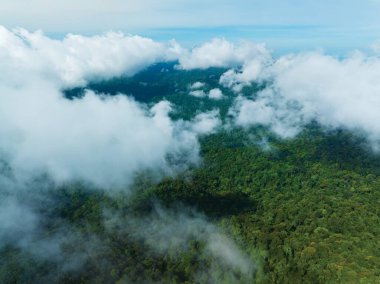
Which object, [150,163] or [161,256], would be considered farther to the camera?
[150,163]

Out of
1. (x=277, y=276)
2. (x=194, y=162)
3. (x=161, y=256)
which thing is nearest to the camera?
(x=277, y=276)

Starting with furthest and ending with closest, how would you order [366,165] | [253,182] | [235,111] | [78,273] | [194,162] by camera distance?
[235,111] < [194,162] < [366,165] < [253,182] < [78,273]

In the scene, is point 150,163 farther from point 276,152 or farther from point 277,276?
point 277,276

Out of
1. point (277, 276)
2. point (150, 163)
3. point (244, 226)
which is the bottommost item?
point (150, 163)

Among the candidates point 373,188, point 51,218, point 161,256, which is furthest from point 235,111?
point 161,256

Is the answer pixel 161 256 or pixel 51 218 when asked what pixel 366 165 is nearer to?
pixel 161 256

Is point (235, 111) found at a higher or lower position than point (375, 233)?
lower
